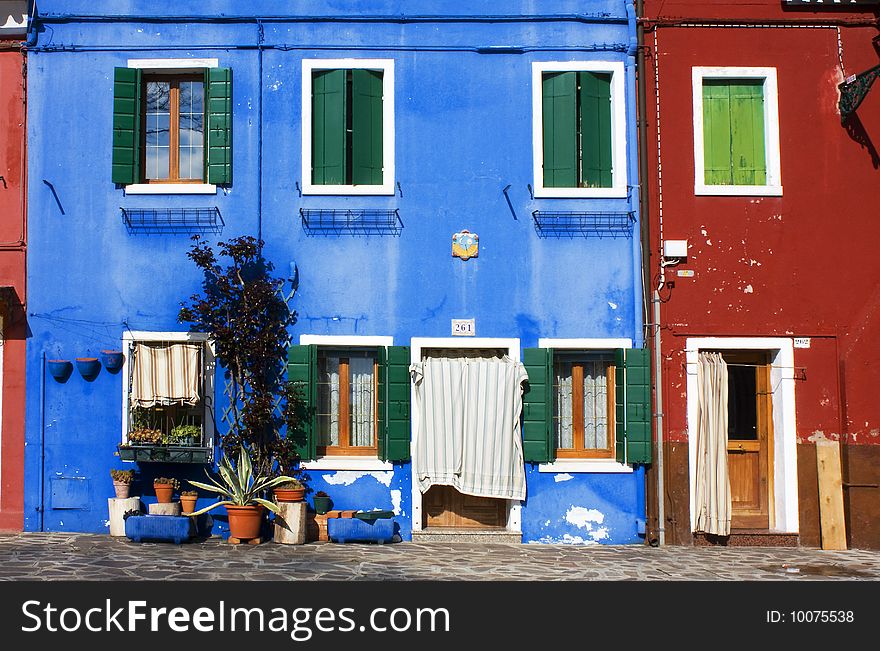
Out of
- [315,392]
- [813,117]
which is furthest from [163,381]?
[813,117]

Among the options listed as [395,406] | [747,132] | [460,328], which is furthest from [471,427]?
[747,132]

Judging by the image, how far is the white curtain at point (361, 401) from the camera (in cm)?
→ 1213

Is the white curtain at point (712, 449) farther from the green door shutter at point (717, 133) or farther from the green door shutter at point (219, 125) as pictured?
the green door shutter at point (219, 125)

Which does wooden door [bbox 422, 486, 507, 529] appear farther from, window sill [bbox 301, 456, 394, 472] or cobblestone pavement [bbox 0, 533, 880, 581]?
window sill [bbox 301, 456, 394, 472]

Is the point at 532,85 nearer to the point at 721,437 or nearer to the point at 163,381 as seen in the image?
the point at 721,437

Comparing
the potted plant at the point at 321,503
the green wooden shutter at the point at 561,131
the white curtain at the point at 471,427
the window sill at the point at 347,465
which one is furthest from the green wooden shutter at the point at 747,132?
the potted plant at the point at 321,503

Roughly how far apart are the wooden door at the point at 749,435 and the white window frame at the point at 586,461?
1.39 m

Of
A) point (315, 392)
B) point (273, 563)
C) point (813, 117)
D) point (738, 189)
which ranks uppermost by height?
point (813, 117)

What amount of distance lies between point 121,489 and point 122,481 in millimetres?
105

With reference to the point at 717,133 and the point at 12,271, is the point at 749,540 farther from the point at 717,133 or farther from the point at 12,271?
the point at 12,271

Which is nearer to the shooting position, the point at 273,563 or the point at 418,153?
the point at 273,563

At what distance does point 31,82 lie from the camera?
12.1 metres

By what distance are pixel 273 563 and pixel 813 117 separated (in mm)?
8253

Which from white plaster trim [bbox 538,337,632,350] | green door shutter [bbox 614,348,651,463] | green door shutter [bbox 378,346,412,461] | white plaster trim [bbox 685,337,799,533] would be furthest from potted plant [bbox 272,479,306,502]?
white plaster trim [bbox 685,337,799,533]
